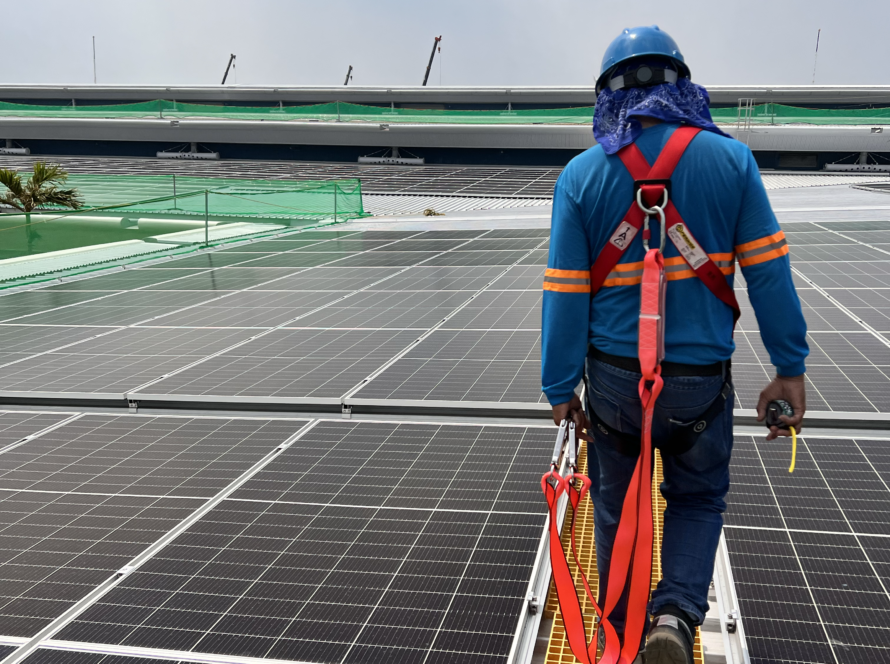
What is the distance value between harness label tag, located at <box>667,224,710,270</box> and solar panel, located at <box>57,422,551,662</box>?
167 centimetres

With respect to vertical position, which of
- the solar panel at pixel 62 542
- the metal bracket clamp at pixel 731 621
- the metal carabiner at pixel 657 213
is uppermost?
the metal carabiner at pixel 657 213

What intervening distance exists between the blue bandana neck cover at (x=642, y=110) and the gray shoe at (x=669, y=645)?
1.72 metres

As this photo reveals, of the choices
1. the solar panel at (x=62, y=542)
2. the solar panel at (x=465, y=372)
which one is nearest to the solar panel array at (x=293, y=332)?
the solar panel at (x=465, y=372)

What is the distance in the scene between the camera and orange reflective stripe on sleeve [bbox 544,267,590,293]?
307 centimetres

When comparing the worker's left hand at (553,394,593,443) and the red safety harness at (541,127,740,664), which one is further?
the worker's left hand at (553,394,593,443)

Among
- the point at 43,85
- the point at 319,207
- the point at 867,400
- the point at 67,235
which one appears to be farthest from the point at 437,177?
the point at 43,85

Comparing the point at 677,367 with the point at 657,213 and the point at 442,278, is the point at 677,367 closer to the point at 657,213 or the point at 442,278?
the point at 657,213

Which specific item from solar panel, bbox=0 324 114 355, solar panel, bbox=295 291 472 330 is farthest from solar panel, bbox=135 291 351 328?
solar panel, bbox=0 324 114 355

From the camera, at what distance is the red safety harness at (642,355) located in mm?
2898

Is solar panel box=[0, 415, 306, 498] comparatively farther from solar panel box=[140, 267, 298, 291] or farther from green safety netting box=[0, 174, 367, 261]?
green safety netting box=[0, 174, 367, 261]

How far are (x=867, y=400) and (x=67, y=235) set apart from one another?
15.2m

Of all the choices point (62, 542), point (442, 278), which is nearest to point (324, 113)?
point (442, 278)

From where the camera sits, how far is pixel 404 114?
39438mm

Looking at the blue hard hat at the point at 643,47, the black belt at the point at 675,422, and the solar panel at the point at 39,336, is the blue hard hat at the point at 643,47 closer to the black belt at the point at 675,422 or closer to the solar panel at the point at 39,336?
the black belt at the point at 675,422
